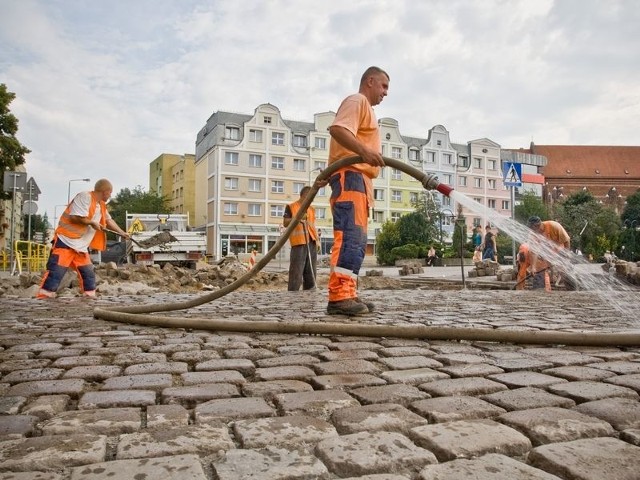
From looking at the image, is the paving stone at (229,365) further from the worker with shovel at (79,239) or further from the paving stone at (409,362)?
the worker with shovel at (79,239)

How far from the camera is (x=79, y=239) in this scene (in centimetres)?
723

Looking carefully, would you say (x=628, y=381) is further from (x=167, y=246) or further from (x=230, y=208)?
(x=230, y=208)

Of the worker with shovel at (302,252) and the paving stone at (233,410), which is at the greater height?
the worker with shovel at (302,252)

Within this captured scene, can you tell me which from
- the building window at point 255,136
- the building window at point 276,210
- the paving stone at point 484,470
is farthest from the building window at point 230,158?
the paving stone at point 484,470

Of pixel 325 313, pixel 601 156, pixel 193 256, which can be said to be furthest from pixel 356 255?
pixel 601 156

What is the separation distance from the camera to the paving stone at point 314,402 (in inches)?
72.6

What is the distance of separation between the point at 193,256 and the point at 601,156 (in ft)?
257

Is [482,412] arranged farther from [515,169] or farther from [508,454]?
[515,169]

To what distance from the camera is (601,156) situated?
83562mm

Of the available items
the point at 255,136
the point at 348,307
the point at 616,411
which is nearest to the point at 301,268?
the point at 348,307

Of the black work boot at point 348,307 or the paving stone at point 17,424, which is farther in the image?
the black work boot at point 348,307

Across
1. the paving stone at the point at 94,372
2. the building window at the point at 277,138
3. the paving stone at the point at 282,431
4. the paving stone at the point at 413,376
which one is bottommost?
the paving stone at the point at 94,372

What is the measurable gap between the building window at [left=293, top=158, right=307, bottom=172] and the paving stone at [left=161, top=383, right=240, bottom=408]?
5343 cm

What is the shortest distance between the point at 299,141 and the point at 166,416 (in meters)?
55.3
